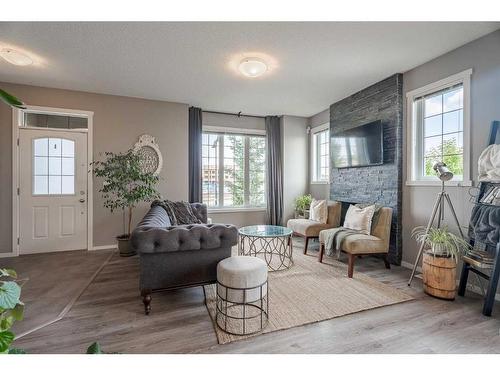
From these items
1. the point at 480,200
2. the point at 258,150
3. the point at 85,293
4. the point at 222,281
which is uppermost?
the point at 258,150

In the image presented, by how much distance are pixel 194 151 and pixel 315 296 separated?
3.42m

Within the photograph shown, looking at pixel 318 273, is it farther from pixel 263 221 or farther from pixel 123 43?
pixel 123 43

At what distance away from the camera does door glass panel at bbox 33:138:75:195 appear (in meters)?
3.74

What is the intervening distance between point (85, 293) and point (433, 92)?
4521 mm

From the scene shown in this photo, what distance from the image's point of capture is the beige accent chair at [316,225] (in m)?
3.78

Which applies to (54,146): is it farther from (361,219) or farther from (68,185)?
(361,219)

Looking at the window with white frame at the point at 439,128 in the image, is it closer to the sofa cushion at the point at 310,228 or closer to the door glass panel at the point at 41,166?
the sofa cushion at the point at 310,228

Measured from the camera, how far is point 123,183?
3789mm

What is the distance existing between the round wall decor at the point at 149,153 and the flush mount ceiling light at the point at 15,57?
166 cm

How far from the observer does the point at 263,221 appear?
5.39 meters

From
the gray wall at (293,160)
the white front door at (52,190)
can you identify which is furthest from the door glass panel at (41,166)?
the gray wall at (293,160)

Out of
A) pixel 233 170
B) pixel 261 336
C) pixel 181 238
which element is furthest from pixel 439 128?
pixel 233 170
